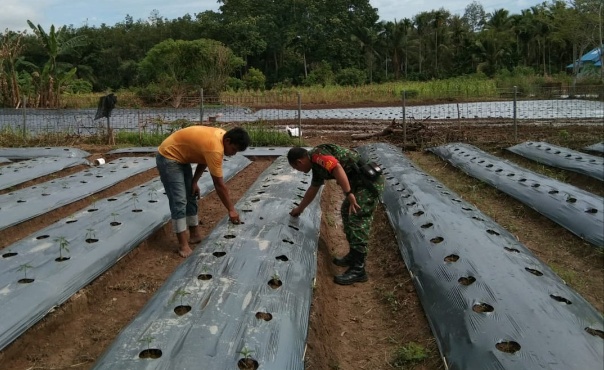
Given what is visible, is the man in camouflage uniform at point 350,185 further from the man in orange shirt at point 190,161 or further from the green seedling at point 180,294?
the green seedling at point 180,294

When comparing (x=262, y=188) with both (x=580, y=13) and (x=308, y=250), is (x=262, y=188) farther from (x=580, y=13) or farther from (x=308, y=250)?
(x=580, y=13)

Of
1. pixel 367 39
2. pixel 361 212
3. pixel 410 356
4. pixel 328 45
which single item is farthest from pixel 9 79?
pixel 367 39

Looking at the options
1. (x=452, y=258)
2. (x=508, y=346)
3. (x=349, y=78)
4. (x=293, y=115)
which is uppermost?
(x=349, y=78)

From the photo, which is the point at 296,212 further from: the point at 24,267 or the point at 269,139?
the point at 269,139

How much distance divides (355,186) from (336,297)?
94 cm

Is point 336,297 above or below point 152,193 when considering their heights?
below

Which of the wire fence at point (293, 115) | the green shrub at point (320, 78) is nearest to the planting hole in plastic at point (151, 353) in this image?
the wire fence at point (293, 115)

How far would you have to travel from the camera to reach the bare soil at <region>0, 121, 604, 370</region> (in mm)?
3330

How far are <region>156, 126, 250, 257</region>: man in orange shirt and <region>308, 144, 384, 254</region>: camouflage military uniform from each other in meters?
0.63

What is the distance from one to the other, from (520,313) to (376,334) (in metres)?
1.16

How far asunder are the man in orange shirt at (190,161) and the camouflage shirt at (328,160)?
1.88 ft

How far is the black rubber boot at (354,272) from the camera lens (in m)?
4.56

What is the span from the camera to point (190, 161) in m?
4.67

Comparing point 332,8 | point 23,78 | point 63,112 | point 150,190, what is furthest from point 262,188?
point 332,8
